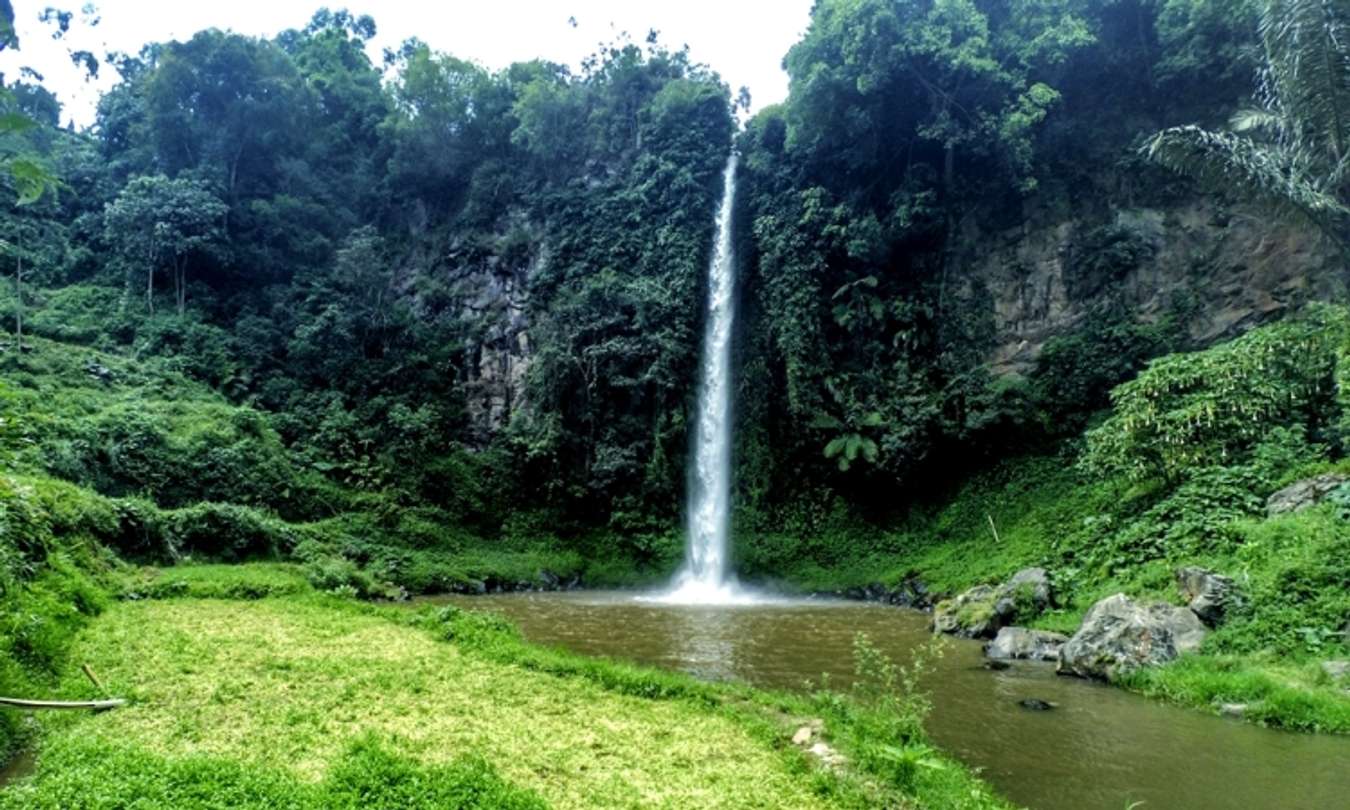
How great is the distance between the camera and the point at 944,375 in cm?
2073

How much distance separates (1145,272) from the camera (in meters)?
19.1

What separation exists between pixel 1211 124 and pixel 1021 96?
4873 millimetres

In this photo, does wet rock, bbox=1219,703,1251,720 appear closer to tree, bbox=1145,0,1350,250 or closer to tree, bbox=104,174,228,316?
tree, bbox=1145,0,1350,250

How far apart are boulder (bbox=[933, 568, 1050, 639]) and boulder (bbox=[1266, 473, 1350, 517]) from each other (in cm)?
338

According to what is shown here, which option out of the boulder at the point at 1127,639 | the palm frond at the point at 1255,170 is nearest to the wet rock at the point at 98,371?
the boulder at the point at 1127,639

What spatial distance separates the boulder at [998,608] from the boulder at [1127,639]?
8.13 feet

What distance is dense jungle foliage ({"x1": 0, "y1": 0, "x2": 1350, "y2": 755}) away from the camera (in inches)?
550

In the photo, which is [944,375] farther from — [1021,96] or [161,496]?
[161,496]

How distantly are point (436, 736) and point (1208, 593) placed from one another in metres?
9.42

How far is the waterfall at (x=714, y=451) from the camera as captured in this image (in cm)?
2103

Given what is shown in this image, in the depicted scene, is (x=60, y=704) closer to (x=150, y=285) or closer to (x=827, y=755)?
(x=827, y=755)

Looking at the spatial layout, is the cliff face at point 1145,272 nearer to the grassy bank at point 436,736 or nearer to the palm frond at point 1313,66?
the palm frond at point 1313,66

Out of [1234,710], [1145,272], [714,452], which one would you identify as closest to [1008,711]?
[1234,710]

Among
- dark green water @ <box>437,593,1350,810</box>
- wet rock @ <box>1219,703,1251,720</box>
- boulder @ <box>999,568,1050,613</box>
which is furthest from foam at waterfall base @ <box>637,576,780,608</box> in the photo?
wet rock @ <box>1219,703,1251,720</box>
